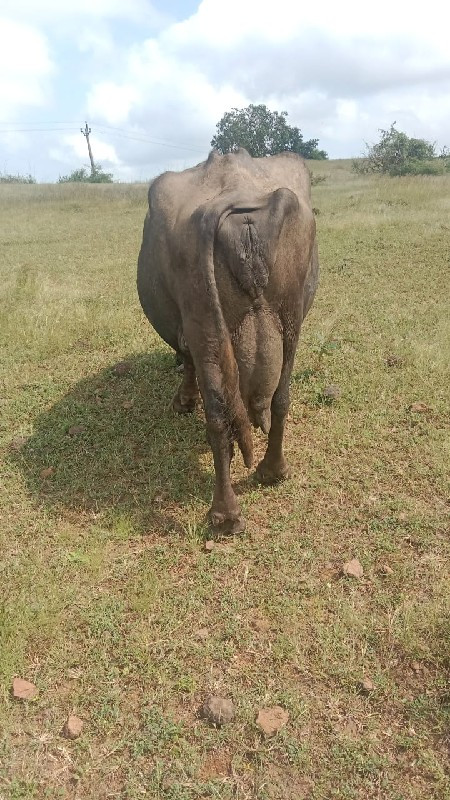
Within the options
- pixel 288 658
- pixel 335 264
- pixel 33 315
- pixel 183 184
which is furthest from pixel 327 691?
pixel 335 264

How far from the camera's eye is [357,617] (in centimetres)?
289

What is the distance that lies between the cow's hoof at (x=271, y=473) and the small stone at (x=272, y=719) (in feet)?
5.38

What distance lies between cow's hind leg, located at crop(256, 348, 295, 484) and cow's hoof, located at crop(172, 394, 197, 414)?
107 centimetres

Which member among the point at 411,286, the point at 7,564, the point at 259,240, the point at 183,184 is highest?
the point at 183,184

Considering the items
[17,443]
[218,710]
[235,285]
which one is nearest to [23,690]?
[218,710]

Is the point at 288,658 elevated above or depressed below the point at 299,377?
below

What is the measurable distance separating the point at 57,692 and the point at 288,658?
40.1 inches

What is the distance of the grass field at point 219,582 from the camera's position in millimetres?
2318

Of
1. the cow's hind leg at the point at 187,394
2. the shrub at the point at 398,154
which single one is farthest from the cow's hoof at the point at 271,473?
the shrub at the point at 398,154

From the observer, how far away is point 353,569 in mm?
3176

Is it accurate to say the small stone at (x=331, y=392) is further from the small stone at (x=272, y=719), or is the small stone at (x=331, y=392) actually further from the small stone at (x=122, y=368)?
the small stone at (x=272, y=719)

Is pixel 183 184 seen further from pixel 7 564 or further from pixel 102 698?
pixel 102 698

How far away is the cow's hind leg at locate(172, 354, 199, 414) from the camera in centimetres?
471

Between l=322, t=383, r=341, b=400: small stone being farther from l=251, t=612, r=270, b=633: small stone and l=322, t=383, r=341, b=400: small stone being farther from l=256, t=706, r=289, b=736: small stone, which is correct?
l=256, t=706, r=289, b=736: small stone
